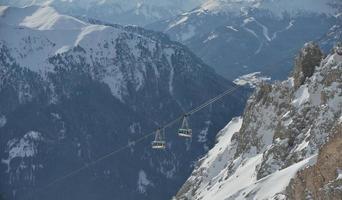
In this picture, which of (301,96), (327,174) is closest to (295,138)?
(301,96)

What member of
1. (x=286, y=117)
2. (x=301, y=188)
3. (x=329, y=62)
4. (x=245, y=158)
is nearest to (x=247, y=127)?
(x=245, y=158)

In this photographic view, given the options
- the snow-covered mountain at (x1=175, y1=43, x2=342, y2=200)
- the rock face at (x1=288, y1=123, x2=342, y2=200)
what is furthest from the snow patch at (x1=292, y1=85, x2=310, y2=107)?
the rock face at (x1=288, y1=123, x2=342, y2=200)

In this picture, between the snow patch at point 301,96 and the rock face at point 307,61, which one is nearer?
the snow patch at point 301,96

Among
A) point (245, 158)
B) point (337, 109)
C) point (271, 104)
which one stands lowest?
point (245, 158)

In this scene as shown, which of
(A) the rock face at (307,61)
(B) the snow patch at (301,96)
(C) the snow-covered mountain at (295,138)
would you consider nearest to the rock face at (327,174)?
(C) the snow-covered mountain at (295,138)

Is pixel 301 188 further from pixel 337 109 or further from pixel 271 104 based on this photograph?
pixel 271 104

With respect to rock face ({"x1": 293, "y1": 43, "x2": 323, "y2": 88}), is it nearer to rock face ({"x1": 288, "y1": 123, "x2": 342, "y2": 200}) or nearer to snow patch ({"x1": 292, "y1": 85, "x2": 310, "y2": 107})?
snow patch ({"x1": 292, "y1": 85, "x2": 310, "y2": 107})

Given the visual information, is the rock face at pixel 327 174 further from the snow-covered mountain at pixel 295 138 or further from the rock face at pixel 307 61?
the rock face at pixel 307 61

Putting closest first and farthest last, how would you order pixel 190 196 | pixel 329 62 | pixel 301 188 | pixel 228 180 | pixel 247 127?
pixel 301 188 < pixel 329 62 < pixel 228 180 < pixel 247 127 < pixel 190 196
